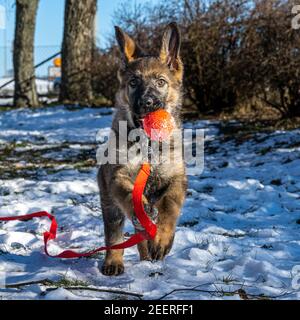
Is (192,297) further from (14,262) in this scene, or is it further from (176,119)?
(176,119)

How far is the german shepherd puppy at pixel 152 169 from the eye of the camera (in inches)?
146

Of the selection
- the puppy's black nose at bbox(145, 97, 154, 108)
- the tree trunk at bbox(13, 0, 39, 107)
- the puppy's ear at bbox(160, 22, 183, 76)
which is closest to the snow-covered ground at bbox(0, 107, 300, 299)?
the puppy's black nose at bbox(145, 97, 154, 108)

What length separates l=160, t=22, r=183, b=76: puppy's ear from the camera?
466 centimetres

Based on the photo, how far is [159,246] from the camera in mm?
3520

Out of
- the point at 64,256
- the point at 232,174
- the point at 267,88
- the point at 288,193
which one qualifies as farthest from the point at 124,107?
the point at 267,88

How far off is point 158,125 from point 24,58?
1618 centimetres

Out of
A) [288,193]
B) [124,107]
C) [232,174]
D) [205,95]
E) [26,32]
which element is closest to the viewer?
[124,107]

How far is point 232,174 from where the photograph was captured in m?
7.70

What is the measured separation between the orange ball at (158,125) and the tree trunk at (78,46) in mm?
13308

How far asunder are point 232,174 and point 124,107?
363cm

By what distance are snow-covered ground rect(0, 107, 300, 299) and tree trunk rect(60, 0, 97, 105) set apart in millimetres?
7008

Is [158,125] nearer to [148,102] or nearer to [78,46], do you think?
[148,102]

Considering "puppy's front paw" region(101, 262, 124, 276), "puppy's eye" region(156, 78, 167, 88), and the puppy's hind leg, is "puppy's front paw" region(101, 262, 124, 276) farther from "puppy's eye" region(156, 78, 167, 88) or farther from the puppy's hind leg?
"puppy's eye" region(156, 78, 167, 88)

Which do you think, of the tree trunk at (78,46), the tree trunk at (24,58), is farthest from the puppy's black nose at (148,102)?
the tree trunk at (24,58)
